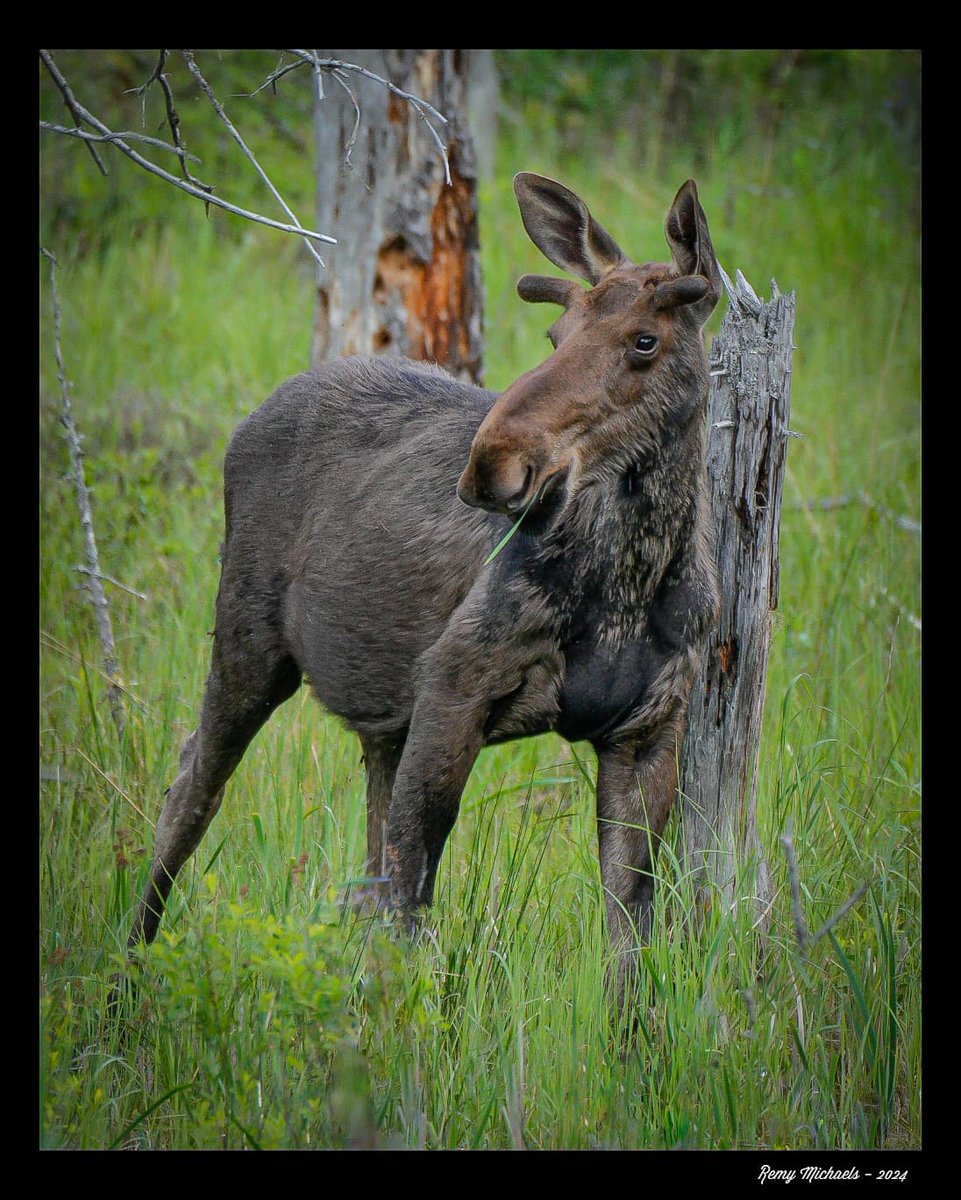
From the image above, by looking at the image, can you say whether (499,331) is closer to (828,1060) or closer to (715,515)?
Answer: (715,515)

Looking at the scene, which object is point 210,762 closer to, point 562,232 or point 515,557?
point 515,557

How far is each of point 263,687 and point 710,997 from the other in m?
1.96

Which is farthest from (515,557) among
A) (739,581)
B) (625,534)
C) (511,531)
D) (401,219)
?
(401,219)

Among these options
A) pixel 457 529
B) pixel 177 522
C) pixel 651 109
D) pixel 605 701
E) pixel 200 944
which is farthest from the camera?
pixel 651 109

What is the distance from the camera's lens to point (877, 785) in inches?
212

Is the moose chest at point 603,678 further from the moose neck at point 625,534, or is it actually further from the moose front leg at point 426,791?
the moose front leg at point 426,791

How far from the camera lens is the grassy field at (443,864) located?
3832 mm

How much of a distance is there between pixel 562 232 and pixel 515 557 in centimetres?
105

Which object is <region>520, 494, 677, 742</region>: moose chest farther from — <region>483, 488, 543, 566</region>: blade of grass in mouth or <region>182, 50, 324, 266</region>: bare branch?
<region>182, 50, 324, 266</region>: bare branch

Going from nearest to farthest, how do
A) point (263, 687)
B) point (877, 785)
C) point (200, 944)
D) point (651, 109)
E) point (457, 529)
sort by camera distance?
point (200, 944) → point (457, 529) → point (263, 687) → point (877, 785) → point (651, 109)

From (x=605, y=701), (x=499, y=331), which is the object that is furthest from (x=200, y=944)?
(x=499, y=331)

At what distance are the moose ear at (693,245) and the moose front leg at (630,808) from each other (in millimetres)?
1249

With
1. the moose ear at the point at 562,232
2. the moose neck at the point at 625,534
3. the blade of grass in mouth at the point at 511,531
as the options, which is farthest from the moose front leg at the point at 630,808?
the moose ear at the point at 562,232

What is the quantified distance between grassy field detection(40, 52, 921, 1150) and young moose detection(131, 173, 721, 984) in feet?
1.00
